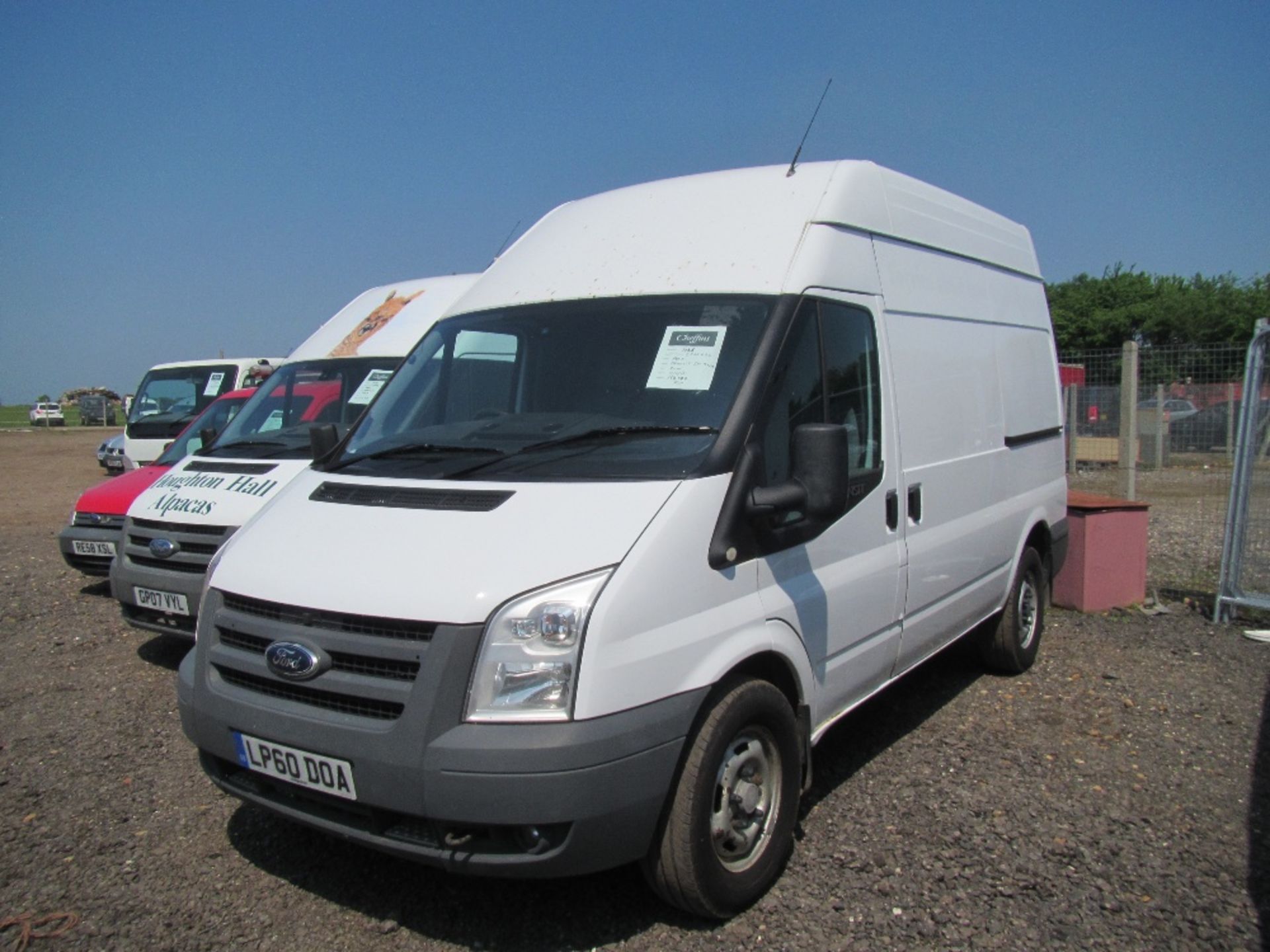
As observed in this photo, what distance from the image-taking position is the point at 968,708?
573 centimetres

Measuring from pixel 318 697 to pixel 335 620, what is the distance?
251 mm

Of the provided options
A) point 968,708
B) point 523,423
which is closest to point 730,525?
point 523,423

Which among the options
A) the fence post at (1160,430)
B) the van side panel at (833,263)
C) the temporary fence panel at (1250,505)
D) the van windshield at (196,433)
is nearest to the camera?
the van side panel at (833,263)

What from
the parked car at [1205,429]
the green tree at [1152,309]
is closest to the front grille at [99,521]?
the parked car at [1205,429]

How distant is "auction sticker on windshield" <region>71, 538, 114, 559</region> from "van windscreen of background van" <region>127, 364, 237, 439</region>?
6644 mm

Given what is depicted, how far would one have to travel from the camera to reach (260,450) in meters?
7.21

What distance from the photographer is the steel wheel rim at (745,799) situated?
11.1ft

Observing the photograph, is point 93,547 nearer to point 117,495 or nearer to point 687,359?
point 117,495

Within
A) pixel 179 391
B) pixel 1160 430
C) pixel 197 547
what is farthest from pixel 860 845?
pixel 179 391

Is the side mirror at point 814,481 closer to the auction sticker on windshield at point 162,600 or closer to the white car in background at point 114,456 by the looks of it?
the auction sticker on windshield at point 162,600

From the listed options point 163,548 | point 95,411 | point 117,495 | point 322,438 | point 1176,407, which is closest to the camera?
point 322,438

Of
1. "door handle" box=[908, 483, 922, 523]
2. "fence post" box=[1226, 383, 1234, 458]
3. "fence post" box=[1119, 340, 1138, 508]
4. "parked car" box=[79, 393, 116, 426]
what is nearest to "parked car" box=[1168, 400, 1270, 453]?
"fence post" box=[1226, 383, 1234, 458]

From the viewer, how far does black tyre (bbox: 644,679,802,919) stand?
319 cm

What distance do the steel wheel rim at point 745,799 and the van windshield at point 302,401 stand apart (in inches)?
188
